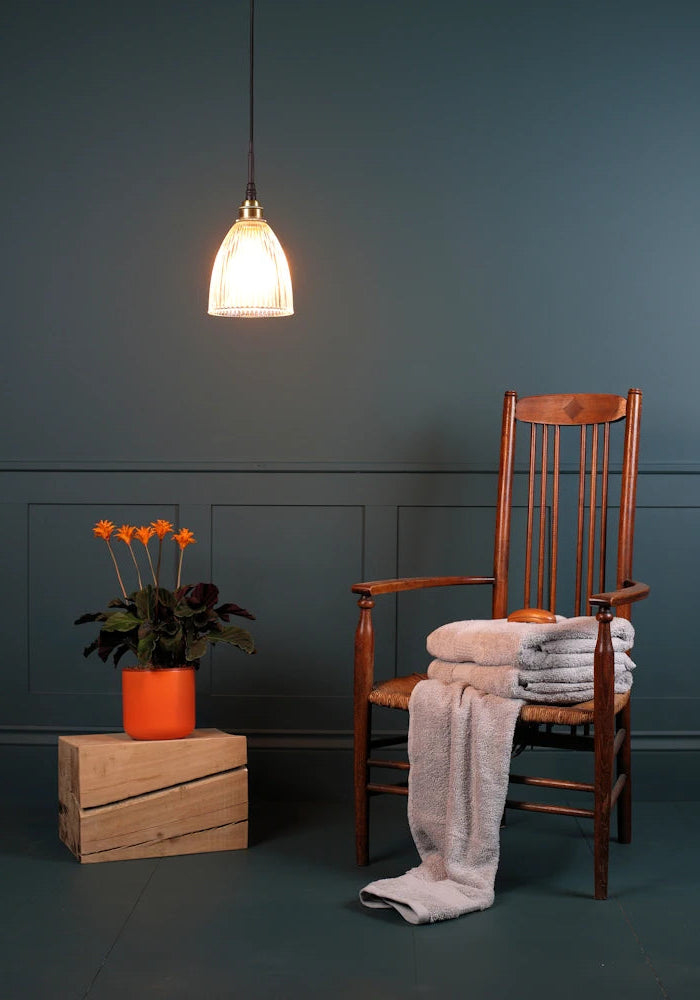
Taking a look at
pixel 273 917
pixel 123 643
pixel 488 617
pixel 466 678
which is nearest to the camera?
pixel 273 917

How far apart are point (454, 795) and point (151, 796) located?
723 mm

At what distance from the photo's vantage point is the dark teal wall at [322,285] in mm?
2906

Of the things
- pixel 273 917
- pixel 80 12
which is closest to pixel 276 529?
pixel 273 917

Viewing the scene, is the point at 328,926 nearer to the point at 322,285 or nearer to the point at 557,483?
the point at 557,483

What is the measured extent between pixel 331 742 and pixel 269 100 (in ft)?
5.91

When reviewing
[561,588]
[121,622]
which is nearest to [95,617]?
[121,622]

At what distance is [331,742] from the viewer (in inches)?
115

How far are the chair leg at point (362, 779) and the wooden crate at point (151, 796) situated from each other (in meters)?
0.30

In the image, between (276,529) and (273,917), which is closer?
(273,917)

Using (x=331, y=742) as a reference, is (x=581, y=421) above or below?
above

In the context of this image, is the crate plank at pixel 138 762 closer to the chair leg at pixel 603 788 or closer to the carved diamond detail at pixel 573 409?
the chair leg at pixel 603 788

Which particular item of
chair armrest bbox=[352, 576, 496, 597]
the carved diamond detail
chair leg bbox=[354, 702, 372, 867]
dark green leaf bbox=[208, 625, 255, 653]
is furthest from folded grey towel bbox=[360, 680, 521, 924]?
the carved diamond detail

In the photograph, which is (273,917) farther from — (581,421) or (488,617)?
(581,421)

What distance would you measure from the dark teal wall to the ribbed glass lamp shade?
560mm
